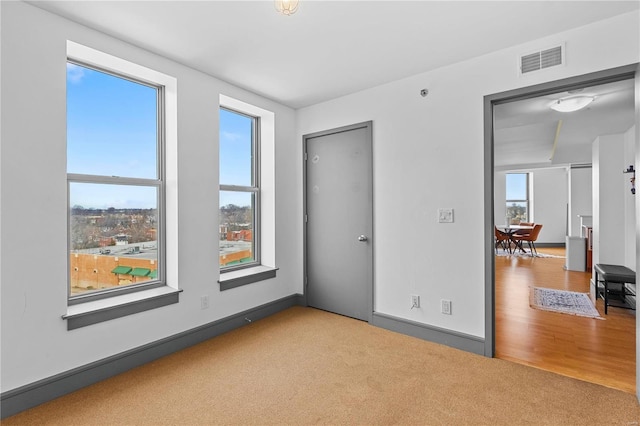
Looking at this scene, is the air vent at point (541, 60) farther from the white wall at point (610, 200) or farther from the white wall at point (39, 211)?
the white wall at point (610, 200)

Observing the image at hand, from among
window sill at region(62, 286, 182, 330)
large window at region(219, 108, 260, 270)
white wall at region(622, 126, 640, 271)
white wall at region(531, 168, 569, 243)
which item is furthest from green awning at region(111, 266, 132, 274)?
white wall at region(531, 168, 569, 243)

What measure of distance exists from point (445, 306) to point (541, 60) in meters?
2.20

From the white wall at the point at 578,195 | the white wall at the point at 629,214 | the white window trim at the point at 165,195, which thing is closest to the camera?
the white window trim at the point at 165,195

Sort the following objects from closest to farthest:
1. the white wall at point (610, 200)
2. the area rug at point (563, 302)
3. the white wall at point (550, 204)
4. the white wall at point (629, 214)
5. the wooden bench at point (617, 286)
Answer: the wooden bench at point (617, 286) → the area rug at point (563, 302) → the white wall at point (629, 214) → the white wall at point (610, 200) → the white wall at point (550, 204)

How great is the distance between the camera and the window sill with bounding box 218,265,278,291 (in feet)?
10.7

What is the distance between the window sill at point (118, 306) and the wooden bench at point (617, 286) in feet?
15.9

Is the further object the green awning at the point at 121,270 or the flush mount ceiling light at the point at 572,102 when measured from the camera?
the flush mount ceiling light at the point at 572,102

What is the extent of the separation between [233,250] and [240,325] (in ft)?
2.74

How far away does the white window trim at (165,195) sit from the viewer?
2334 mm

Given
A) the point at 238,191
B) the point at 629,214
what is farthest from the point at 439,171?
the point at 629,214

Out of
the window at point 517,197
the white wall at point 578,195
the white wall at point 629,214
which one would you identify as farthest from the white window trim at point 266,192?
the window at point 517,197

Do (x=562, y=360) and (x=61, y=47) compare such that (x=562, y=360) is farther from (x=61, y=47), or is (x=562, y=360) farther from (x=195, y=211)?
(x=61, y=47)

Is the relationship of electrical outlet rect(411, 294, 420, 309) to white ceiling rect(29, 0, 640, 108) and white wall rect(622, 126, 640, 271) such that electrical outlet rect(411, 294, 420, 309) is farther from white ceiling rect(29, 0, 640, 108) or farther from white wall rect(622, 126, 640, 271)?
white wall rect(622, 126, 640, 271)

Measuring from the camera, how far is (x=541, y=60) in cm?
247
